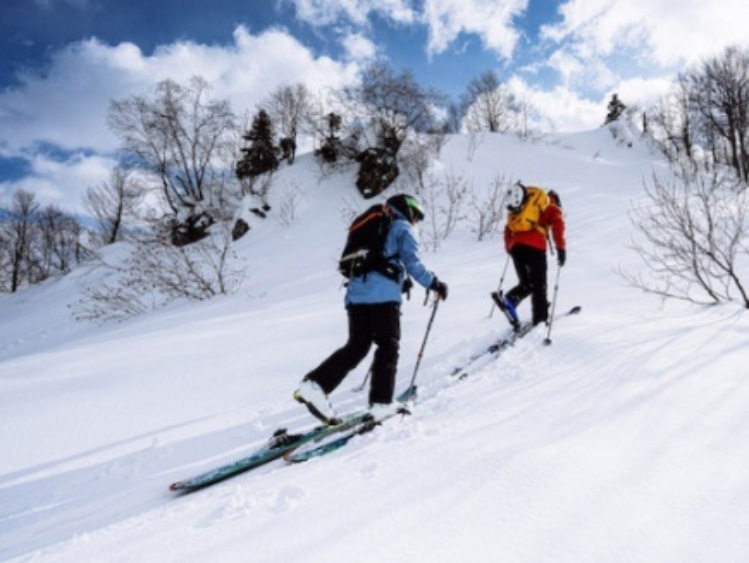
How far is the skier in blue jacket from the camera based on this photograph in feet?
11.0

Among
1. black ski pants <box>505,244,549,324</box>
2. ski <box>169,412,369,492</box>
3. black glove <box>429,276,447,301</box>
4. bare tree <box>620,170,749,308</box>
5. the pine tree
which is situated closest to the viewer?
ski <box>169,412,369,492</box>

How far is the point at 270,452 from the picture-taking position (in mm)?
3029

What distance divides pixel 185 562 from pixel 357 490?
81 centimetres

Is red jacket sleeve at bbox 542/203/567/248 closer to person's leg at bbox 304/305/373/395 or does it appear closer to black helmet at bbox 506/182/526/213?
black helmet at bbox 506/182/526/213

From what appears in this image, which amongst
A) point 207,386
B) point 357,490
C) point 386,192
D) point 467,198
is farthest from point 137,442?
point 386,192

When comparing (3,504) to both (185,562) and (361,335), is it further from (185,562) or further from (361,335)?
(361,335)

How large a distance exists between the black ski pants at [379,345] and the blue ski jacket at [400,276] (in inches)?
3.1

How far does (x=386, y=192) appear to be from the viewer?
68.5 feet

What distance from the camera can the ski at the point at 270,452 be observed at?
278cm

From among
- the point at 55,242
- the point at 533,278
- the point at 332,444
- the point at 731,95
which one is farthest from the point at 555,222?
the point at 55,242

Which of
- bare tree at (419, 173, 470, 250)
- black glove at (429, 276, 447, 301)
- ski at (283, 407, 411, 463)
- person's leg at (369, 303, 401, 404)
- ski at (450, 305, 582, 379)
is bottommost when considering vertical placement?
ski at (450, 305, 582, 379)

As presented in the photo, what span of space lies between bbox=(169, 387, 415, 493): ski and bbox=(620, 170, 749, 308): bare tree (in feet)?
14.0

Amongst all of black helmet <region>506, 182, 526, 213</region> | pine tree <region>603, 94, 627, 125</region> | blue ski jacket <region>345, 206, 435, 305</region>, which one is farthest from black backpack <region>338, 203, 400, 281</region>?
pine tree <region>603, 94, 627, 125</region>

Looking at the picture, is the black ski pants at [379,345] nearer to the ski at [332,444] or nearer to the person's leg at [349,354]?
the person's leg at [349,354]
